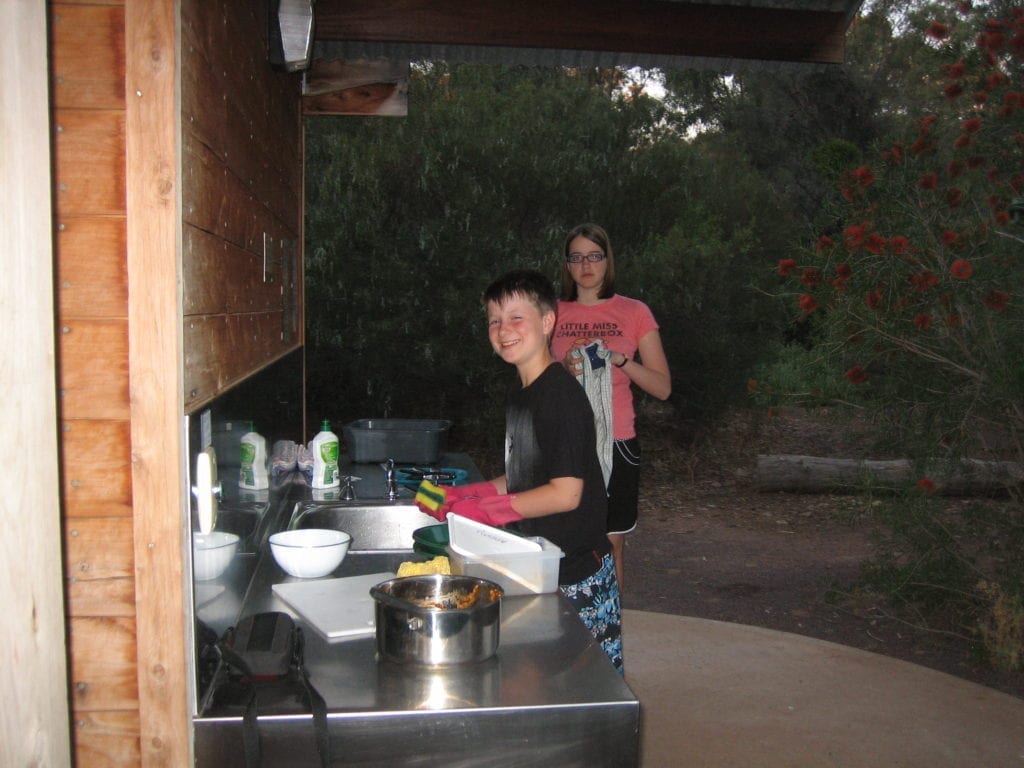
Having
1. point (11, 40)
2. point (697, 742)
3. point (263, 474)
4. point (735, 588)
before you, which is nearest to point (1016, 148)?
point (735, 588)

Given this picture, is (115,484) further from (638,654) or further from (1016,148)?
(1016,148)

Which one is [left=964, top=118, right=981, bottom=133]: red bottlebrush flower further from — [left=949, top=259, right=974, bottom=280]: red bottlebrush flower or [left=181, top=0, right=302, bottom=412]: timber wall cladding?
[left=181, top=0, right=302, bottom=412]: timber wall cladding

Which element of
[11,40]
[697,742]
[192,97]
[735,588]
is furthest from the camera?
[735,588]

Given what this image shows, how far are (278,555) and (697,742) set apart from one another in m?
1.78

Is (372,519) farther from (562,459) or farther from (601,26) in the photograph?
(601,26)

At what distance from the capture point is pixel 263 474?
2918mm

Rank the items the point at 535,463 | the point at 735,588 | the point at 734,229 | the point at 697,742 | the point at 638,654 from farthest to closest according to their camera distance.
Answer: the point at 734,229 → the point at 735,588 → the point at 638,654 → the point at 697,742 → the point at 535,463

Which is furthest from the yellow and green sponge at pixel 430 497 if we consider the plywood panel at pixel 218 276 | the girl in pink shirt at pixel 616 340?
the girl in pink shirt at pixel 616 340

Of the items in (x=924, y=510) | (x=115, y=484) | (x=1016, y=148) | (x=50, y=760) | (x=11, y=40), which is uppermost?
(x=1016, y=148)

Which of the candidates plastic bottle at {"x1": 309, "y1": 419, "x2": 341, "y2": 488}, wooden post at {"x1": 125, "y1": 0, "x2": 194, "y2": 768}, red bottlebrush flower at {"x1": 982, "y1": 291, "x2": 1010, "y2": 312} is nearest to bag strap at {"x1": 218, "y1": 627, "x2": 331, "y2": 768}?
wooden post at {"x1": 125, "y1": 0, "x2": 194, "y2": 768}

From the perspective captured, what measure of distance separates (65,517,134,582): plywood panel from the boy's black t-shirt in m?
1.14

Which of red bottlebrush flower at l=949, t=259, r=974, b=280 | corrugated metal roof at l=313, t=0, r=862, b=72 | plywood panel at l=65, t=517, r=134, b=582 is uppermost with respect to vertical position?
corrugated metal roof at l=313, t=0, r=862, b=72

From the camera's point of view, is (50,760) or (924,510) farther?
(924,510)

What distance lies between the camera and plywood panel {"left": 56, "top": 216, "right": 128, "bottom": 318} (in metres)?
1.64
